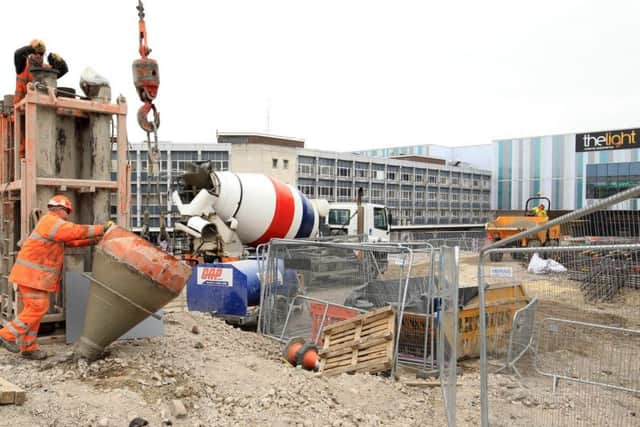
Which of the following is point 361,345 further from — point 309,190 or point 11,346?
point 309,190

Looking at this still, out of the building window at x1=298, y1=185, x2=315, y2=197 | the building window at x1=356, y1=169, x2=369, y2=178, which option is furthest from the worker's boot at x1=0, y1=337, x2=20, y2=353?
the building window at x1=356, y1=169, x2=369, y2=178

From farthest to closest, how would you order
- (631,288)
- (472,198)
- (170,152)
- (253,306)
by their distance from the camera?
(472,198), (170,152), (253,306), (631,288)

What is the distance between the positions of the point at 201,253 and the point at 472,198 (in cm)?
4790

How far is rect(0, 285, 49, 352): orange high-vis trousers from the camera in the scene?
5547 mm

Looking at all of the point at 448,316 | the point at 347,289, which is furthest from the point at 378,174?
the point at 448,316

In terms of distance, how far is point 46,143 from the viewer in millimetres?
6180

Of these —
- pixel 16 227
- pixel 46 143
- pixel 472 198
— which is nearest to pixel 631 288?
pixel 46 143

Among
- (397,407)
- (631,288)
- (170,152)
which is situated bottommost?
(397,407)

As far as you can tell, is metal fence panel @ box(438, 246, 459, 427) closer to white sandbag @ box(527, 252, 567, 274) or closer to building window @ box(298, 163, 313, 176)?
white sandbag @ box(527, 252, 567, 274)

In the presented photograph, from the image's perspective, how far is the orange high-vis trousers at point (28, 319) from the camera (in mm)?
5547

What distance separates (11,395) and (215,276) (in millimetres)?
5722

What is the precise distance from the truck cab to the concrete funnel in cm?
1491

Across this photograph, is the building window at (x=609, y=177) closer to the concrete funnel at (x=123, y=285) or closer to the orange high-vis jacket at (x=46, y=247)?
the concrete funnel at (x=123, y=285)

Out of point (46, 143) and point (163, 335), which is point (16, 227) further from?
point (163, 335)
